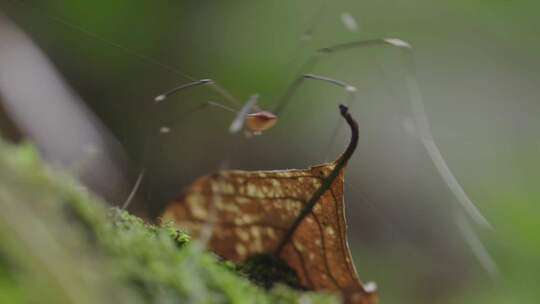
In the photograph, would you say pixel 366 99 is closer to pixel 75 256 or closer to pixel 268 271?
pixel 268 271

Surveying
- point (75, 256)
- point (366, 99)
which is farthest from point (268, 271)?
point (366, 99)

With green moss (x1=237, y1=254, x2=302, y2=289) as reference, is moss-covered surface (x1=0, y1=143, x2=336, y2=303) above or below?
above

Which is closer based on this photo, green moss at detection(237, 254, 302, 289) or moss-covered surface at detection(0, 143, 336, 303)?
moss-covered surface at detection(0, 143, 336, 303)

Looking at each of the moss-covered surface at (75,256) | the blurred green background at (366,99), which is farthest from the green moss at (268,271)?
the blurred green background at (366,99)

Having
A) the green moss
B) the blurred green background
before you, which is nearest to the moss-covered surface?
the green moss

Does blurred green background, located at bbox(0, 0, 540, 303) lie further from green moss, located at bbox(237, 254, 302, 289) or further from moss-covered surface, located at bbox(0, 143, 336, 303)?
moss-covered surface, located at bbox(0, 143, 336, 303)

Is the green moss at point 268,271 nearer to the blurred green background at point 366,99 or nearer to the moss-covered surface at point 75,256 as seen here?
the moss-covered surface at point 75,256
